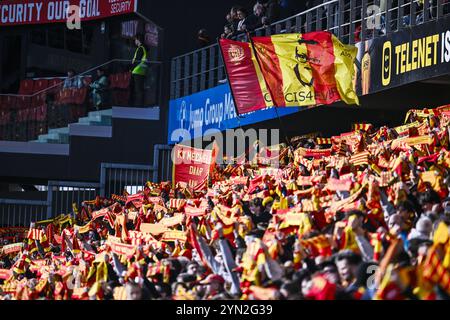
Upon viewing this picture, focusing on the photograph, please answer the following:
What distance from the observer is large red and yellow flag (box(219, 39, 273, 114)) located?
17.9m

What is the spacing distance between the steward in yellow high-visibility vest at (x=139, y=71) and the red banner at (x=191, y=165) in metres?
3.34

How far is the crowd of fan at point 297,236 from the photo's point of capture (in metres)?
9.15

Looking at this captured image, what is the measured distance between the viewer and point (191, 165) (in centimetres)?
2122

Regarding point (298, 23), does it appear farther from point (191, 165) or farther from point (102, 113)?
point (102, 113)

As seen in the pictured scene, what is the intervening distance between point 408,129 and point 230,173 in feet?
16.7

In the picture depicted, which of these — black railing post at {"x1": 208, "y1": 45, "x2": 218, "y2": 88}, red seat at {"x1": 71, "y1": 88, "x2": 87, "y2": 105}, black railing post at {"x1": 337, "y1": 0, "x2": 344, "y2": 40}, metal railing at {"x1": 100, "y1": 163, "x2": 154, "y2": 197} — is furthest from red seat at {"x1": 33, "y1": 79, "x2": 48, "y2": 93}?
black railing post at {"x1": 337, "y1": 0, "x2": 344, "y2": 40}

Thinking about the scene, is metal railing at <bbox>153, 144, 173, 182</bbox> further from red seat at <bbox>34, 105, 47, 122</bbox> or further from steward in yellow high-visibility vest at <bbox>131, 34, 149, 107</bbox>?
red seat at <bbox>34, 105, 47, 122</bbox>

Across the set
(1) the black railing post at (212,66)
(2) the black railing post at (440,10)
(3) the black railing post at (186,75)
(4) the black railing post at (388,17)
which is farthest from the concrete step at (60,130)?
(2) the black railing post at (440,10)

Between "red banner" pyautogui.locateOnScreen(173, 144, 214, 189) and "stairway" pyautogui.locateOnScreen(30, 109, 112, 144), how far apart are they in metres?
4.19

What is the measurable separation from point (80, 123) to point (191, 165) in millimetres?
5553

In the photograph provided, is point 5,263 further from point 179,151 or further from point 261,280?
point 261,280

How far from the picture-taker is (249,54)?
18188mm

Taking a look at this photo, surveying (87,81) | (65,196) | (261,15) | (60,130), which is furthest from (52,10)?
(261,15)

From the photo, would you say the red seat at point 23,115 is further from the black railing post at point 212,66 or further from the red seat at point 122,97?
the black railing post at point 212,66
